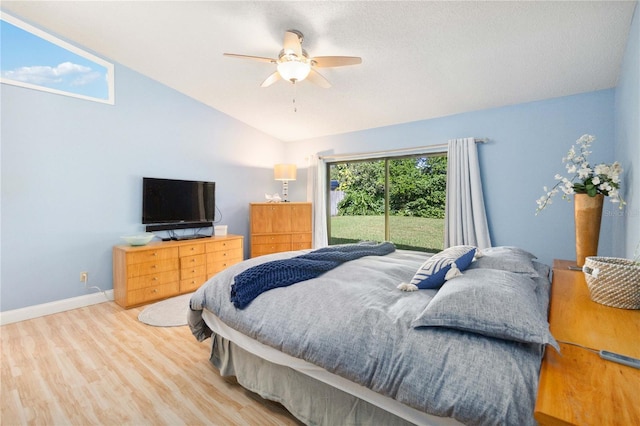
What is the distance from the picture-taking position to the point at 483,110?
3541mm

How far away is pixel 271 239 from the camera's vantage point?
4746mm

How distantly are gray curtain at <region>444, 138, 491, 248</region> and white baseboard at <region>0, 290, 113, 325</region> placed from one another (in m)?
4.22

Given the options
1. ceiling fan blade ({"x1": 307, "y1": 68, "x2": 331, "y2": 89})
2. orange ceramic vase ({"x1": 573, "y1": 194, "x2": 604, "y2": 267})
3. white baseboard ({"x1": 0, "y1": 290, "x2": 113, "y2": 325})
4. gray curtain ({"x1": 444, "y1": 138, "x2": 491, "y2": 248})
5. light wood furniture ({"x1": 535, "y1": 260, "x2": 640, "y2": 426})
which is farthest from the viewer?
gray curtain ({"x1": 444, "y1": 138, "x2": 491, "y2": 248})

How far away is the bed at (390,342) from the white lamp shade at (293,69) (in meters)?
1.67

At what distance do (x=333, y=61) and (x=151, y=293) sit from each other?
10.2ft

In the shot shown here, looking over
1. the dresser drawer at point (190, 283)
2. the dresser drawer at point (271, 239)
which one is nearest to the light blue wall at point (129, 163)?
the dresser drawer at point (190, 283)

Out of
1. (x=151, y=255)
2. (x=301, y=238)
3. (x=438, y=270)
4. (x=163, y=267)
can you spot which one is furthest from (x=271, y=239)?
(x=438, y=270)

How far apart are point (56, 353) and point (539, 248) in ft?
15.4

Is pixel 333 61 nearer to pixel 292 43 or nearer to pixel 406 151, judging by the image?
pixel 292 43

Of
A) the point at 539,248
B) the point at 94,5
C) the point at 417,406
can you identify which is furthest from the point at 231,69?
the point at 539,248

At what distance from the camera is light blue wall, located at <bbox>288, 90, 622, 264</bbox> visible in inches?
115

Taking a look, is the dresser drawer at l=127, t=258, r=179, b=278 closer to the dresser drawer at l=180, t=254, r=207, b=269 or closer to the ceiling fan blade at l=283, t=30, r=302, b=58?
the dresser drawer at l=180, t=254, r=207, b=269

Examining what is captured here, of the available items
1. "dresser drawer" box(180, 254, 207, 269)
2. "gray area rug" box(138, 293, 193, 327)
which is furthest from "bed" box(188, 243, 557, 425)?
"dresser drawer" box(180, 254, 207, 269)

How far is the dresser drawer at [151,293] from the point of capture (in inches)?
123
